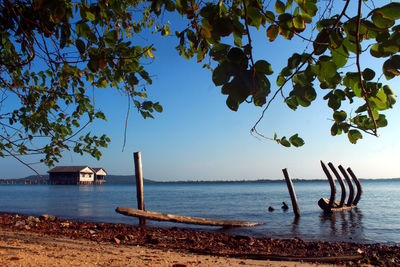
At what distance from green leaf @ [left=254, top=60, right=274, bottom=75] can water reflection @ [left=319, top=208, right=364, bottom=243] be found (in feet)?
37.9

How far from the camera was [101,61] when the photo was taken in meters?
2.09

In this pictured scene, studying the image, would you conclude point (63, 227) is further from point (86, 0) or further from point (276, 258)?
point (86, 0)

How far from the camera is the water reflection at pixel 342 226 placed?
10969mm

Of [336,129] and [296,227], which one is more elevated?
[336,129]

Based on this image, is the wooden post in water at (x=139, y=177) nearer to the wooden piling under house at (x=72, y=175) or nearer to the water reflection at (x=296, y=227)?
the water reflection at (x=296, y=227)

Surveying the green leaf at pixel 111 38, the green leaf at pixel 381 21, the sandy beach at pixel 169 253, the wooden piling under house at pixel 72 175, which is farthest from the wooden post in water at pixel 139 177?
the wooden piling under house at pixel 72 175

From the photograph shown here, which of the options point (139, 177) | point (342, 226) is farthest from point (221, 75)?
point (342, 226)

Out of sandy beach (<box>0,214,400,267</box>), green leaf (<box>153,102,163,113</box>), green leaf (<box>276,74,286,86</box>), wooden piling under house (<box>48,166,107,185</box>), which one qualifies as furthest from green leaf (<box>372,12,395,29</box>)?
wooden piling under house (<box>48,166,107,185</box>)

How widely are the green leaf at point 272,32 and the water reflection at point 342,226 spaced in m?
11.5

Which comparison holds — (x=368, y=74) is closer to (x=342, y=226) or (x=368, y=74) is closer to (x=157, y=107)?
(x=157, y=107)

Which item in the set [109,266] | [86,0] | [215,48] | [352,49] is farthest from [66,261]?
[352,49]

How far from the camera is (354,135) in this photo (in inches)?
61.5

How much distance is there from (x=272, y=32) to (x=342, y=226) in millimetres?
14502

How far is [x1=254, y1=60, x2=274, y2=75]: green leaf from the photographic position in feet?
3.58
